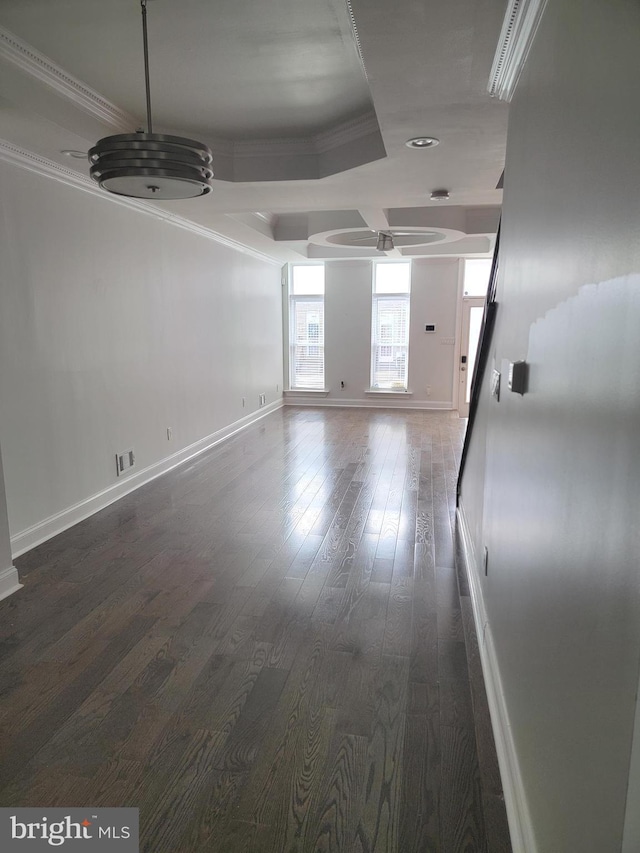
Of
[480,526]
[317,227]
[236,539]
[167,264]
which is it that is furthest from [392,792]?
[317,227]

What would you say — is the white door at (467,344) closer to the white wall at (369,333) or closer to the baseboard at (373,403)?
the white wall at (369,333)

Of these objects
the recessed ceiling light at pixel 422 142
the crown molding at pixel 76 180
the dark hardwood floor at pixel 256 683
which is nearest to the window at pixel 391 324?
the crown molding at pixel 76 180

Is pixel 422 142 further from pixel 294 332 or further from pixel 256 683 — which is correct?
pixel 294 332

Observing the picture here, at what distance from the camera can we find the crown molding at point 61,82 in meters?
2.63

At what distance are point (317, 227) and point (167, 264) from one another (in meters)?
1.89

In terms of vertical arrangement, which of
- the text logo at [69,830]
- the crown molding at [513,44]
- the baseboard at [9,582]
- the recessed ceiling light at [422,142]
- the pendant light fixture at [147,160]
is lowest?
the text logo at [69,830]

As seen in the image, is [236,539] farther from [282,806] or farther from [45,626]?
[282,806]

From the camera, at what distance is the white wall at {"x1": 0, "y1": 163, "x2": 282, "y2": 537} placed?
3590 mm

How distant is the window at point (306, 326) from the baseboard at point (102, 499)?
3.20 metres

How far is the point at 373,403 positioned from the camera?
993 cm

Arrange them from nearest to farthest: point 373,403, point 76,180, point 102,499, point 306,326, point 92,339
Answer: point 76,180 < point 92,339 < point 102,499 < point 373,403 < point 306,326

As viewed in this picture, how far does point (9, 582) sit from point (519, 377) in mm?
2895

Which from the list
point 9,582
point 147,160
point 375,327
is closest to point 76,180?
point 147,160

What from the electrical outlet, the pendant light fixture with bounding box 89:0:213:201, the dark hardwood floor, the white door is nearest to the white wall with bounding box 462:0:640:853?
the dark hardwood floor
